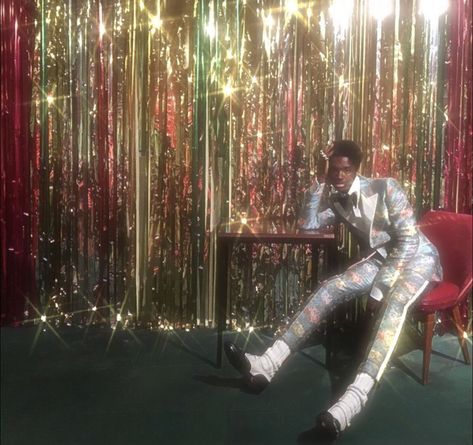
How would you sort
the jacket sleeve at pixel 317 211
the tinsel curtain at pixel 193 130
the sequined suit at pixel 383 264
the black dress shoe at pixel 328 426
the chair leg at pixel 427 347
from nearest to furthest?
the black dress shoe at pixel 328 426, the sequined suit at pixel 383 264, the chair leg at pixel 427 347, the jacket sleeve at pixel 317 211, the tinsel curtain at pixel 193 130

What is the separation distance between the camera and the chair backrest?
86.3 inches

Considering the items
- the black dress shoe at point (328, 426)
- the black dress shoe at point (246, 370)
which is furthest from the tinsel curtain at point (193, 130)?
the black dress shoe at point (328, 426)

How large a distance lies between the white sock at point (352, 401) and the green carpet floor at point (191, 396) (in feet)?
0.23

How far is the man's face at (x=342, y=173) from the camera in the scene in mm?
2188

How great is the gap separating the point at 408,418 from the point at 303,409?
37 cm

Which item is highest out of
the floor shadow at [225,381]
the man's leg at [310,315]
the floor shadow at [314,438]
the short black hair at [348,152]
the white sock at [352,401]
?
the short black hair at [348,152]

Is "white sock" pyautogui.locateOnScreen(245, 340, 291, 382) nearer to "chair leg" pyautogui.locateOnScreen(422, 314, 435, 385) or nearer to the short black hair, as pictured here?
"chair leg" pyautogui.locateOnScreen(422, 314, 435, 385)

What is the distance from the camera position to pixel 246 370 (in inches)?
81.9

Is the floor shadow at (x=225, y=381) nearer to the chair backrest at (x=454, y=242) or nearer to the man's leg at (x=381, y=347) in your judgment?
the man's leg at (x=381, y=347)

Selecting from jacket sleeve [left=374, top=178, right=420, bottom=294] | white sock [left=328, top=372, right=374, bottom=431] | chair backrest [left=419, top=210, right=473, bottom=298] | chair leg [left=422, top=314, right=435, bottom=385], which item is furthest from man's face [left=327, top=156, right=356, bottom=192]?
white sock [left=328, top=372, right=374, bottom=431]

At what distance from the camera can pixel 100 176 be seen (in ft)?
8.89

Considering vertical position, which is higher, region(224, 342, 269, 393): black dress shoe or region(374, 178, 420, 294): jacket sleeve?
region(374, 178, 420, 294): jacket sleeve

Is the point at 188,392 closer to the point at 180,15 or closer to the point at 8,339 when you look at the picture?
the point at 8,339

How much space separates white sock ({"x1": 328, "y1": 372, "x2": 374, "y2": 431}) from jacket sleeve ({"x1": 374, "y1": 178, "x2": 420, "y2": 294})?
38 cm
